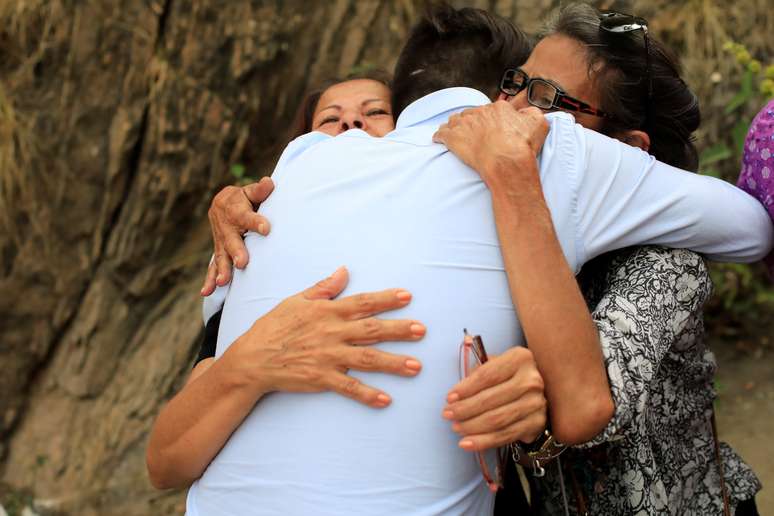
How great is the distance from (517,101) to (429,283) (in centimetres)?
73

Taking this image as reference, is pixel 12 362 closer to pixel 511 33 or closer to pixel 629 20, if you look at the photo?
pixel 511 33

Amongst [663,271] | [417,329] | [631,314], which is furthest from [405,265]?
[663,271]

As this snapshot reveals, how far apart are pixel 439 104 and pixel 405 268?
490 mm

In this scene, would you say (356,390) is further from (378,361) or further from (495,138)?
(495,138)

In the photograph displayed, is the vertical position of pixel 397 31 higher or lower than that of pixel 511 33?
lower

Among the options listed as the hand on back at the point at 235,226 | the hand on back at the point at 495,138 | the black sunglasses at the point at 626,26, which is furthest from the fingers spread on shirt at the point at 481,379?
the black sunglasses at the point at 626,26

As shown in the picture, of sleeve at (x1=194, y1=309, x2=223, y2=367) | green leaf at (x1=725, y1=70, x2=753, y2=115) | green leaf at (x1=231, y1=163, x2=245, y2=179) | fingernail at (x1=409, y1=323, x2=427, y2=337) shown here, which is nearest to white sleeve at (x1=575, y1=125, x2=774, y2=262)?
fingernail at (x1=409, y1=323, x2=427, y2=337)

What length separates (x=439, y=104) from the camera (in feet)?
6.62

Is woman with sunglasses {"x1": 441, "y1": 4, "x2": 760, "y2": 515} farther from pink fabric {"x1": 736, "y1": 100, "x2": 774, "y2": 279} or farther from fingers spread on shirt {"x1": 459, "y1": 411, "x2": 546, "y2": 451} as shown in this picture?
pink fabric {"x1": 736, "y1": 100, "x2": 774, "y2": 279}

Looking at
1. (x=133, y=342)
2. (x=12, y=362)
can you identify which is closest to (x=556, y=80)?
(x=133, y=342)

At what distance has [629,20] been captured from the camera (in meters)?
2.18

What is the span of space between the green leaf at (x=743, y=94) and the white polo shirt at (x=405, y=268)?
222 cm

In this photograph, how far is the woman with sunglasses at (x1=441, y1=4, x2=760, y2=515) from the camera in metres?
1.77

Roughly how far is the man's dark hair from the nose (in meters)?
0.20
